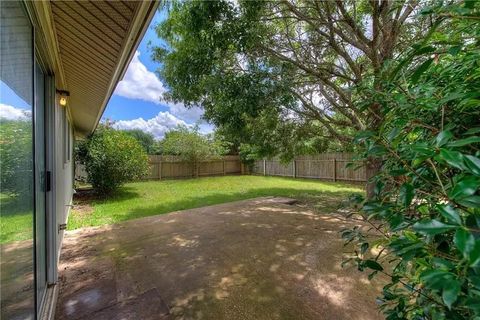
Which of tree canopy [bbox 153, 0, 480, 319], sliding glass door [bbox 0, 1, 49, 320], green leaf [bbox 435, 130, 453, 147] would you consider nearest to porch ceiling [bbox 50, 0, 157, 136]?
sliding glass door [bbox 0, 1, 49, 320]

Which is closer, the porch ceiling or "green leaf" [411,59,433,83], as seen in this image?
"green leaf" [411,59,433,83]

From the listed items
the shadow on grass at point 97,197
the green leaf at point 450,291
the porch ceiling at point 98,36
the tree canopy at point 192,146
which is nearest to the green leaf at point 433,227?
the green leaf at point 450,291

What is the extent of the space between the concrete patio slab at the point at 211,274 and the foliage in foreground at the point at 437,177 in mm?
1710

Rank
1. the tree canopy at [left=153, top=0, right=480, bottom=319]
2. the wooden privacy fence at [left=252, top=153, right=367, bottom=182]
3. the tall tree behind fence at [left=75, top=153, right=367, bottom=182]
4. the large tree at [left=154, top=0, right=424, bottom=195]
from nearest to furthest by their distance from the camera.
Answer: the tree canopy at [left=153, top=0, right=480, bottom=319] < the large tree at [left=154, top=0, right=424, bottom=195] < the wooden privacy fence at [left=252, top=153, right=367, bottom=182] < the tall tree behind fence at [left=75, top=153, right=367, bottom=182]

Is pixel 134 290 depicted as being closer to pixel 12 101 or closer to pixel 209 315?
pixel 209 315

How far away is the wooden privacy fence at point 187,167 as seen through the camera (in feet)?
47.6

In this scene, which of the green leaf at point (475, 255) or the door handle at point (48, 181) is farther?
the door handle at point (48, 181)

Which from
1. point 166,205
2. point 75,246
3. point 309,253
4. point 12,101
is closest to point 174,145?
point 166,205

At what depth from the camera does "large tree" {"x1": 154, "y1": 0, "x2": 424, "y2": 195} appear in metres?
3.77

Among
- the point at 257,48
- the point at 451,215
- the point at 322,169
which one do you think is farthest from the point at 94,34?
the point at 322,169

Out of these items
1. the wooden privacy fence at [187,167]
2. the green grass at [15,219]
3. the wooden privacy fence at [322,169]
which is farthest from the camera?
the wooden privacy fence at [187,167]

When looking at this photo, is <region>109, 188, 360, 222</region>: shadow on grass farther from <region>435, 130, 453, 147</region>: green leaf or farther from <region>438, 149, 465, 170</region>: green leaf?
<region>438, 149, 465, 170</region>: green leaf

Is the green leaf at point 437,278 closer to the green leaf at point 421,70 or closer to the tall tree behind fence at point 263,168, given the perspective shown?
the green leaf at point 421,70

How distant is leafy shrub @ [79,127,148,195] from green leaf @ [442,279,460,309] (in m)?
9.30
